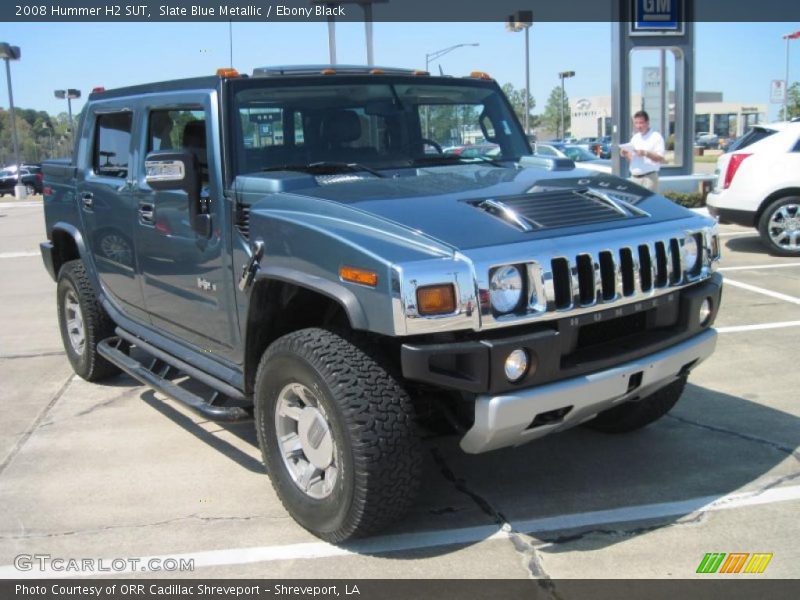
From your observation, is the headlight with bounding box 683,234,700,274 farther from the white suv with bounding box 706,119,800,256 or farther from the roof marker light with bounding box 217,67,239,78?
the white suv with bounding box 706,119,800,256

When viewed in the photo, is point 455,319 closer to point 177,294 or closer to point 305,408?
point 305,408

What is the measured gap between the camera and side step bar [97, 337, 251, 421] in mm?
3871

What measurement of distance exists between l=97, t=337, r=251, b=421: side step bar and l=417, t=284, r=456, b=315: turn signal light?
4.46 feet

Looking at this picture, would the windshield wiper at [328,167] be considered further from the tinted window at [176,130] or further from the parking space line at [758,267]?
the parking space line at [758,267]

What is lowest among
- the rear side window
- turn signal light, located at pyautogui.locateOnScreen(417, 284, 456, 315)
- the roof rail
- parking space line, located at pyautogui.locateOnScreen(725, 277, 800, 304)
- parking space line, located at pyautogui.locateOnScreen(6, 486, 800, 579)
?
parking space line, located at pyautogui.locateOnScreen(6, 486, 800, 579)

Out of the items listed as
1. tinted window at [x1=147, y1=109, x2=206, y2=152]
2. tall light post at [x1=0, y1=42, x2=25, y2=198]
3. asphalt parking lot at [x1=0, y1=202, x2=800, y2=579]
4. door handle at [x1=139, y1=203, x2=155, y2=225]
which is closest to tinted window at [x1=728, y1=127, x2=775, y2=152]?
asphalt parking lot at [x1=0, y1=202, x2=800, y2=579]

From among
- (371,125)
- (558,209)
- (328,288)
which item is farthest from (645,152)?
(328,288)

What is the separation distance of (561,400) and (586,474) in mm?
1168

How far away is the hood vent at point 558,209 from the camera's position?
10.8 ft

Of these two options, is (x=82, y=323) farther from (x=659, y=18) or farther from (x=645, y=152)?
(x=659, y=18)

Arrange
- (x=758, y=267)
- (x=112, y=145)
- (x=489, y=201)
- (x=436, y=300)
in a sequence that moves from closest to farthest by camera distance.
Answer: (x=436, y=300) < (x=489, y=201) < (x=112, y=145) < (x=758, y=267)

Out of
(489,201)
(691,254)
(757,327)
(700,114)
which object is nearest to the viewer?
(489,201)

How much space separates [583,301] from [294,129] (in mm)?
1796

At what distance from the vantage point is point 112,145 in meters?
5.25
